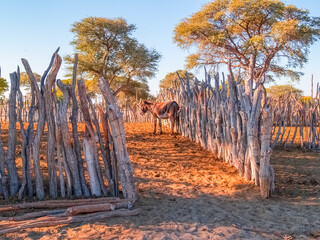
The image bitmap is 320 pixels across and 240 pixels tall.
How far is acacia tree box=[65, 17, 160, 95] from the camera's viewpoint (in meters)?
20.2

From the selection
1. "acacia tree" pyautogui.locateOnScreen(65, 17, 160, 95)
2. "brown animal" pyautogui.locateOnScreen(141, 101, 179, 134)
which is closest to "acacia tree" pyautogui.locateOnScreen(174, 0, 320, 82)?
"acacia tree" pyautogui.locateOnScreen(65, 17, 160, 95)

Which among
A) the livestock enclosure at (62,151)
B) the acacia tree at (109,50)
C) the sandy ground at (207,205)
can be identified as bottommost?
the sandy ground at (207,205)

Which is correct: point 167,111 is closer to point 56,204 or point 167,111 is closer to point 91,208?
point 56,204

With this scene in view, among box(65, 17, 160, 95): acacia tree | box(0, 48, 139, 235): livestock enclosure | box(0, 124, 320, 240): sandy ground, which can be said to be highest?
box(65, 17, 160, 95): acacia tree

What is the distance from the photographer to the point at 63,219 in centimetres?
322

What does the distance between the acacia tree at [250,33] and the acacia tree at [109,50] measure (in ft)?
9.51

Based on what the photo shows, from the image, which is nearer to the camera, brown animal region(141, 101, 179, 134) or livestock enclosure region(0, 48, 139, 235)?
livestock enclosure region(0, 48, 139, 235)

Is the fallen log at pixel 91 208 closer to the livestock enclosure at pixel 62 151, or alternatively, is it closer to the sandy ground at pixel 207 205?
the sandy ground at pixel 207 205

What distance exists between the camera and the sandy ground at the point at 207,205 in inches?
120

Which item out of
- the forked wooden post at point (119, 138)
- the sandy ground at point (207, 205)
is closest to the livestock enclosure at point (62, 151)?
the forked wooden post at point (119, 138)

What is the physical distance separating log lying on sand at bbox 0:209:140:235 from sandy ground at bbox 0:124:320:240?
6 centimetres

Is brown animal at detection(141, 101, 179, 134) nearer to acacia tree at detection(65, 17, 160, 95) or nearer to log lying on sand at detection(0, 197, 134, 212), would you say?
log lying on sand at detection(0, 197, 134, 212)

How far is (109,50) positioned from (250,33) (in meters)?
9.08

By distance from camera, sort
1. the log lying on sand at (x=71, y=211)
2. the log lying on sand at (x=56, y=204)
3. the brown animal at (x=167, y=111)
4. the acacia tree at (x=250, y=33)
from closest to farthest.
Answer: the log lying on sand at (x=71, y=211)
the log lying on sand at (x=56, y=204)
the brown animal at (x=167, y=111)
the acacia tree at (x=250, y=33)
